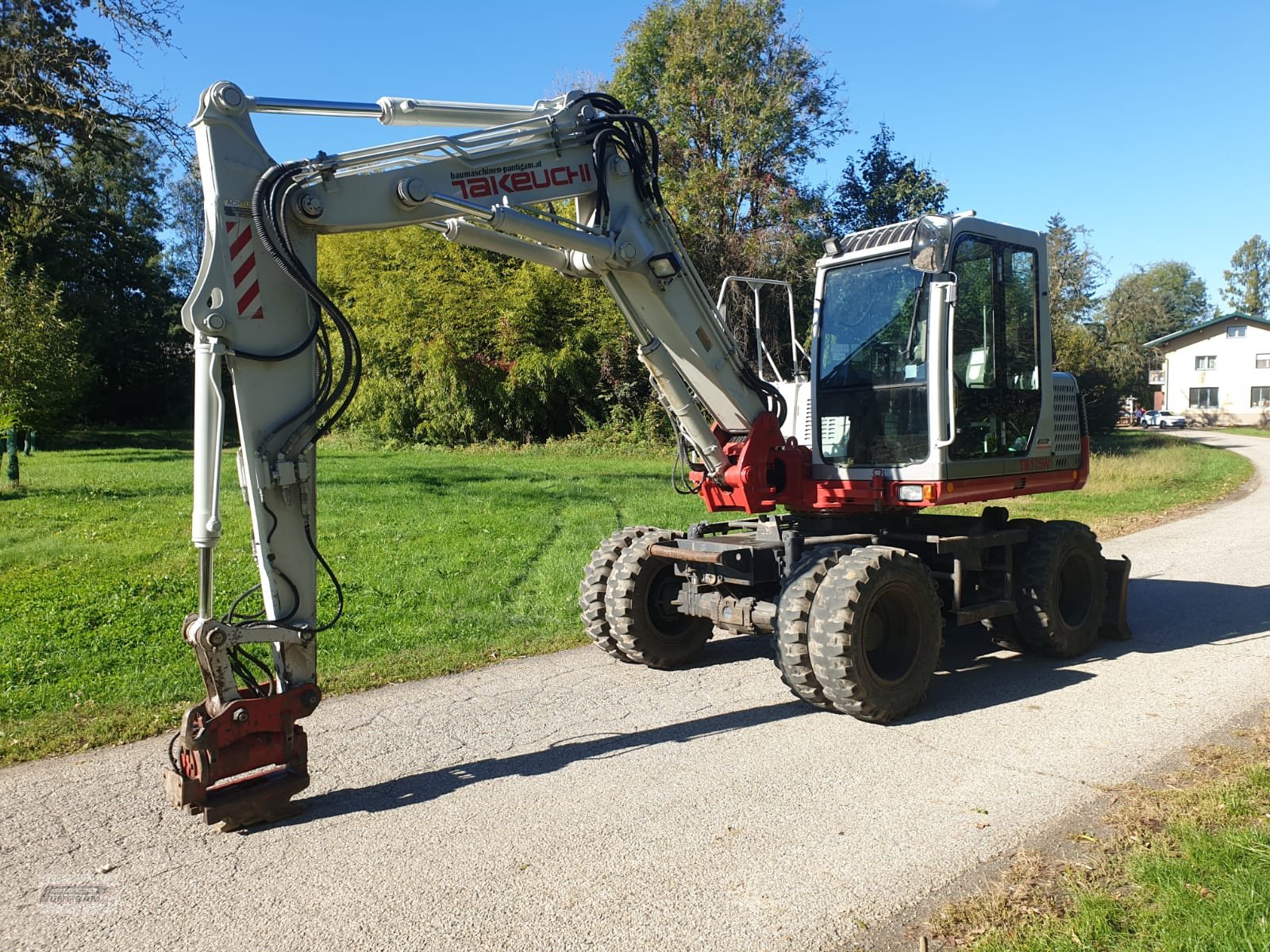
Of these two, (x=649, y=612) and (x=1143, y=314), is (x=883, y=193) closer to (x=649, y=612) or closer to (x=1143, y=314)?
(x=649, y=612)

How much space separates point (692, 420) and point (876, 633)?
1795 millimetres

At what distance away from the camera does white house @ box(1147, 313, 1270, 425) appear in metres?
58.0

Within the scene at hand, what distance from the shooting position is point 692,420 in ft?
21.1

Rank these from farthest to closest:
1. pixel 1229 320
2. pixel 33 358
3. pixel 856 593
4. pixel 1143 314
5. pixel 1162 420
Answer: pixel 1143 314, pixel 1229 320, pixel 1162 420, pixel 33 358, pixel 856 593

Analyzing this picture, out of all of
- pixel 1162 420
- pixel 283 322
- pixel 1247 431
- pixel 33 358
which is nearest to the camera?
pixel 283 322

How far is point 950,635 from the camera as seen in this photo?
26.1 ft

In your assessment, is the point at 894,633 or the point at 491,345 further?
the point at 491,345

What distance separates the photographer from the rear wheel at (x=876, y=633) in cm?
555

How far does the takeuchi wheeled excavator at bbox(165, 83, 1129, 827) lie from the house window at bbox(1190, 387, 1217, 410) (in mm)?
61567

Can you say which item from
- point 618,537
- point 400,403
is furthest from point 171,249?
point 618,537

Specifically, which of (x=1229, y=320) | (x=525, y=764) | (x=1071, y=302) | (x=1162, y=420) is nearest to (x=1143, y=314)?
(x=1229, y=320)

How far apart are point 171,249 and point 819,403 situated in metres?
69.3

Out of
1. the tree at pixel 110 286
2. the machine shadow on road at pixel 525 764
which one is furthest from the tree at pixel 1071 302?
the tree at pixel 110 286

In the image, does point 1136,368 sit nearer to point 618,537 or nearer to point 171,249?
point 618,537
